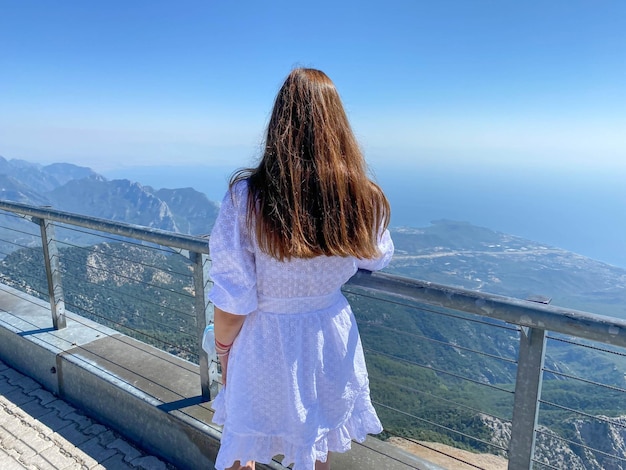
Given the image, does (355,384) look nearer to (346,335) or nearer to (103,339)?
(346,335)

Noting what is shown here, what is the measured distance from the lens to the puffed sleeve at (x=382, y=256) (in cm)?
155

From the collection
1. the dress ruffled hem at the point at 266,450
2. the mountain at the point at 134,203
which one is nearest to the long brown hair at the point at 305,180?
the dress ruffled hem at the point at 266,450

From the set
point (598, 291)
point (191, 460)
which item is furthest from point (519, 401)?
point (598, 291)

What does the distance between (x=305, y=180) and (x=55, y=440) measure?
2461 mm

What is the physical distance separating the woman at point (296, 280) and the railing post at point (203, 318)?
2.46 ft

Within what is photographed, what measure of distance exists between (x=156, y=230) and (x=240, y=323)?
3.73 feet

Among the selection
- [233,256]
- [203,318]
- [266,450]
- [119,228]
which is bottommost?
[266,450]

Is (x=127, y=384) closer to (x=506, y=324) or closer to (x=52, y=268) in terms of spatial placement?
(x=52, y=268)

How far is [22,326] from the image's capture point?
11.2 ft

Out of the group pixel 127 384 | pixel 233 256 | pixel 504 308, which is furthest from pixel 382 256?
pixel 127 384

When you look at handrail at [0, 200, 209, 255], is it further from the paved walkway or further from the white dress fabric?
the paved walkway

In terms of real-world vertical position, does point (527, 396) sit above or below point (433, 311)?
below

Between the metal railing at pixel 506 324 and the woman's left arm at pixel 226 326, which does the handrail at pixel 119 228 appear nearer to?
the metal railing at pixel 506 324

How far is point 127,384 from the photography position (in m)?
2.66
